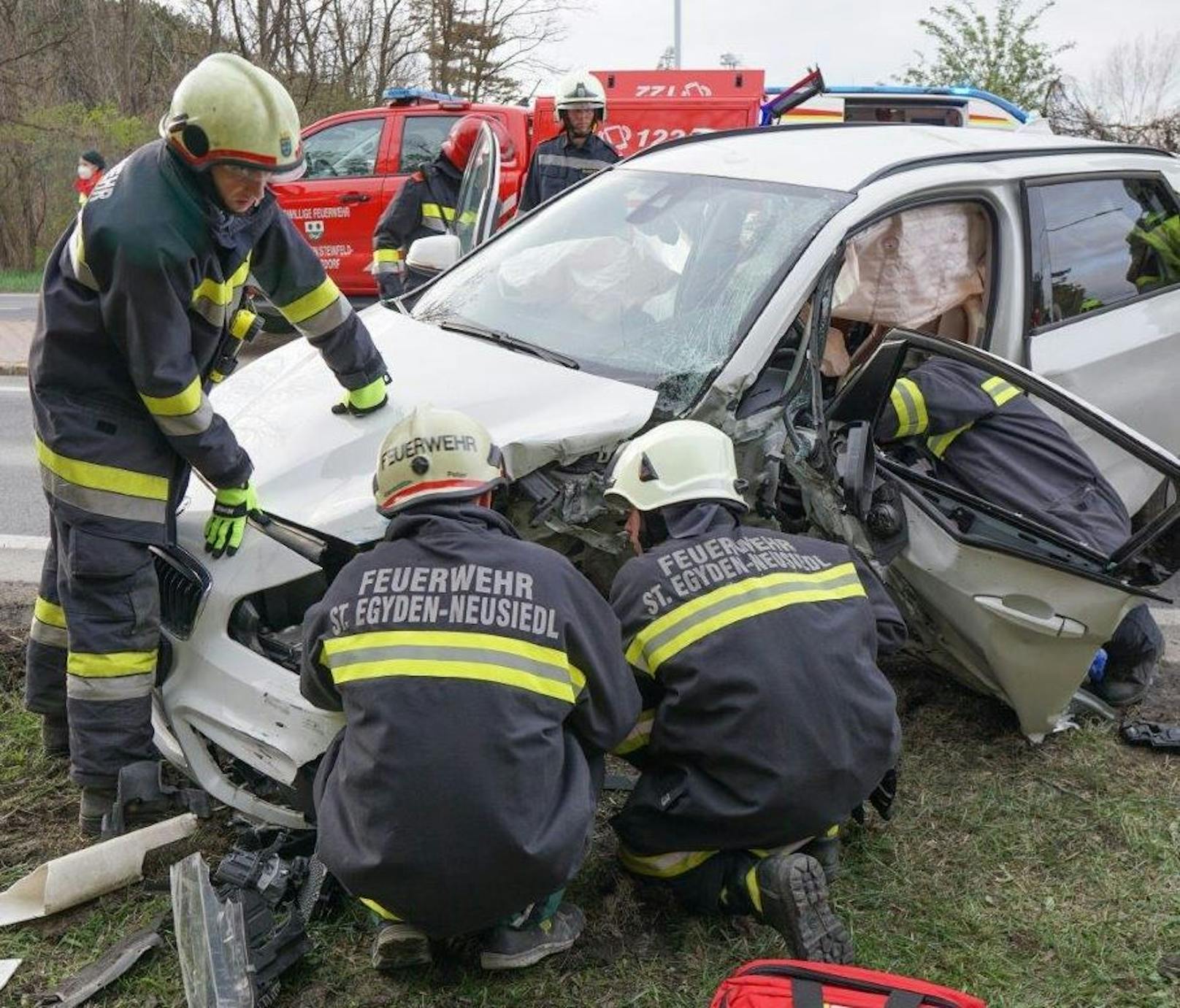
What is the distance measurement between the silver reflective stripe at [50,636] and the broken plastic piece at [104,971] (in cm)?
92

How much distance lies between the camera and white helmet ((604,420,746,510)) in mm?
2742

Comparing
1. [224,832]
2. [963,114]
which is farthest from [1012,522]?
[963,114]

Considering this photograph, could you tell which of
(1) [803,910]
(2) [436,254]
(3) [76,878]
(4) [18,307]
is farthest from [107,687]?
(4) [18,307]

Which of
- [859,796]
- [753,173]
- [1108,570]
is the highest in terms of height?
[753,173]

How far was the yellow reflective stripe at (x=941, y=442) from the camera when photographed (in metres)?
3.54

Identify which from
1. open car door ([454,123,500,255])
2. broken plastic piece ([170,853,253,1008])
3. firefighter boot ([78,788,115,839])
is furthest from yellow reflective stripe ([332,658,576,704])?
open car door ([454,123,500,255])

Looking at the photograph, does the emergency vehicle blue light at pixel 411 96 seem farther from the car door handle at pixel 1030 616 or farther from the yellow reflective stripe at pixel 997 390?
the car door handle at pixel 1030 616

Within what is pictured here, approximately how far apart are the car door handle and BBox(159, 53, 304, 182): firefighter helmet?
2182 millimetres

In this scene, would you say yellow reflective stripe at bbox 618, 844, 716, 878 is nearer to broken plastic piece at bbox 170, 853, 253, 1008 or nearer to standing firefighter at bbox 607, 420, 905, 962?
standing firefighter at bbox 607, 420, 905, 962

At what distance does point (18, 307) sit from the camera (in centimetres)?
1377

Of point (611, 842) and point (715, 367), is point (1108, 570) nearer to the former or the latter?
point (715, 367)

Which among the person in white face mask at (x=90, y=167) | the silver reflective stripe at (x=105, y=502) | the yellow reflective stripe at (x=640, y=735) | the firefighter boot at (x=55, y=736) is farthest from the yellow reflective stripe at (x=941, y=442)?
the person in white face mask at (x=90, y=167)

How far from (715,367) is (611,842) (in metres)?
1.27

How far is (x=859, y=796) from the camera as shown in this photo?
8.71 feet
